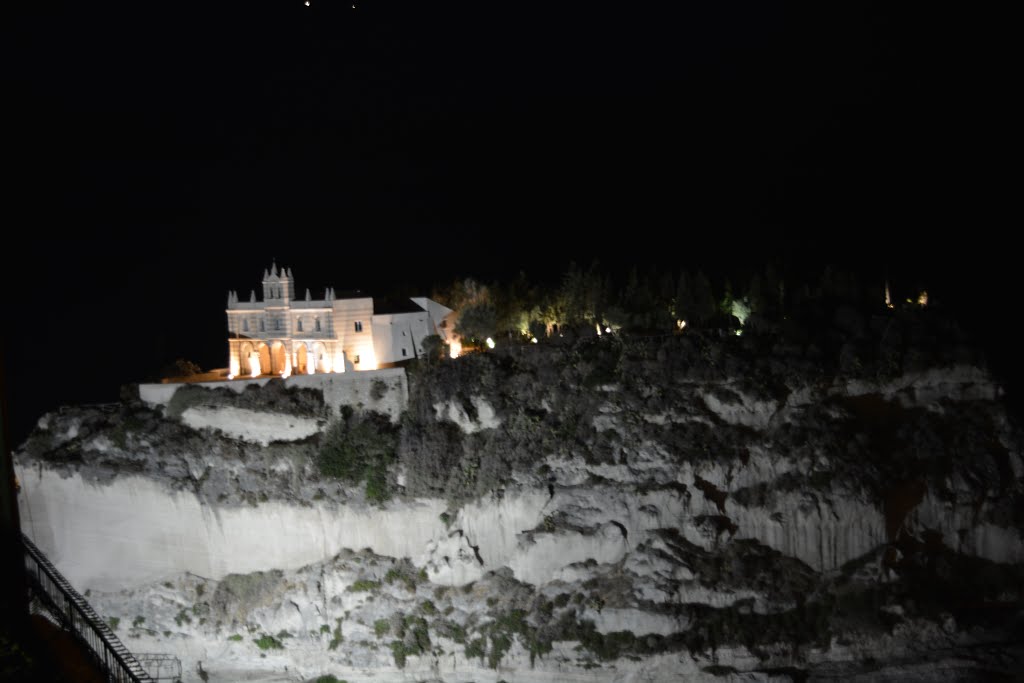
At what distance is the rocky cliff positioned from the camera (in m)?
25.9

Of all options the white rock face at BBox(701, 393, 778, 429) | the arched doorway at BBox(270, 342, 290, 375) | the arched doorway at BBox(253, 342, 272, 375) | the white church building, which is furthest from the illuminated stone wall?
the white rock face at BBox(701, 393, 778, 429)

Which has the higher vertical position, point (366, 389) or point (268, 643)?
point (366, 389)

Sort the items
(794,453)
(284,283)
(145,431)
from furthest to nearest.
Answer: (284,283)
(145,431)
(794,453)

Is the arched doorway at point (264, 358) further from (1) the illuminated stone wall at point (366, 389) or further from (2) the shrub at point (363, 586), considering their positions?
(2) the shrub at point (363, 586)

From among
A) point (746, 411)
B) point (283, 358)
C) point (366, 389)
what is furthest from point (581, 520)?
point (283, 358)

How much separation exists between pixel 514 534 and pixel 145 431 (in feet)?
41.9

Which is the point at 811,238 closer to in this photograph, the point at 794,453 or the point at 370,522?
the point at 794,453

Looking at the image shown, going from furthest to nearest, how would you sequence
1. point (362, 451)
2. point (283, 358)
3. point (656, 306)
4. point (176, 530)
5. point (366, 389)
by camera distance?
point (656, 306) < point (283, 358) < point (366, 389) < point (362, 451) < point (176, 530)

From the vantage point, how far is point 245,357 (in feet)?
109

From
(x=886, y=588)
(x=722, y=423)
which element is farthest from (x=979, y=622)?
(x=722, y=423)

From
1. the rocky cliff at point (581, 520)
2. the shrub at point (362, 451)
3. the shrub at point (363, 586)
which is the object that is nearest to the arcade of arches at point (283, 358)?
the rocky cliff at point (581, 520)

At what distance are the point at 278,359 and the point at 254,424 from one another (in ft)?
11.8

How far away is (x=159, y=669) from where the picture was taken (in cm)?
2816

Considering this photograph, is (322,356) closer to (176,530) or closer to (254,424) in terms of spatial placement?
(254,424)
